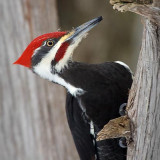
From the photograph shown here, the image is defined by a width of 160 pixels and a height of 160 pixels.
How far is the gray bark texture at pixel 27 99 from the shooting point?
3246 millimetres

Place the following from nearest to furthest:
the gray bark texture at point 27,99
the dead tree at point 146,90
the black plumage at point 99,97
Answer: the dead tree at point 146,90, the black plumage at point 99,97, the gray bark texture at point 27,99

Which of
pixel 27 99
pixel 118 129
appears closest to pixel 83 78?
pixel 118 129

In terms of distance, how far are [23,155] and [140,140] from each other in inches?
85.0

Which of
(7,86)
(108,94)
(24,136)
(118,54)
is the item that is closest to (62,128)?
(24,136)

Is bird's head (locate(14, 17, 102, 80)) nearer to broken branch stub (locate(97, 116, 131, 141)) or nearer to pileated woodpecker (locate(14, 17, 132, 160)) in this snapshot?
pileated woodpecker (locate(14, 17, 132, 160))

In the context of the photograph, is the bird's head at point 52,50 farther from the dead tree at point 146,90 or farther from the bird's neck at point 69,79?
the dead tree at point 146,90

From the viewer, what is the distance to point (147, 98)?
164cm

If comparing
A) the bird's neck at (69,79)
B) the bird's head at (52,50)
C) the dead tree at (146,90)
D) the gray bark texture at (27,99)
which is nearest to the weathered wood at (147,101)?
the dead tree at (146,90)

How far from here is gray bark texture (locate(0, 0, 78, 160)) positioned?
10.6 feet

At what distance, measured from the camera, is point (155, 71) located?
5.09ft

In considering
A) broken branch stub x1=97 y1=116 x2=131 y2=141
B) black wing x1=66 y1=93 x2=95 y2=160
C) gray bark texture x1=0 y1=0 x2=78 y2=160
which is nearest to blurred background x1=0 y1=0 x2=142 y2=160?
gray bark texture x1=0 y1=0 x2=78 y2=160

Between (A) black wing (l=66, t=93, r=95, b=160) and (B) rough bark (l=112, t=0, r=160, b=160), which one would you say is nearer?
(B) rough bark (l=112, t=0, r=160, b=160)

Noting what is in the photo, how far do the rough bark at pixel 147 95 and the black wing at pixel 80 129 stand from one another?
0.57 metres

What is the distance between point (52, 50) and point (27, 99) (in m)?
1.30
